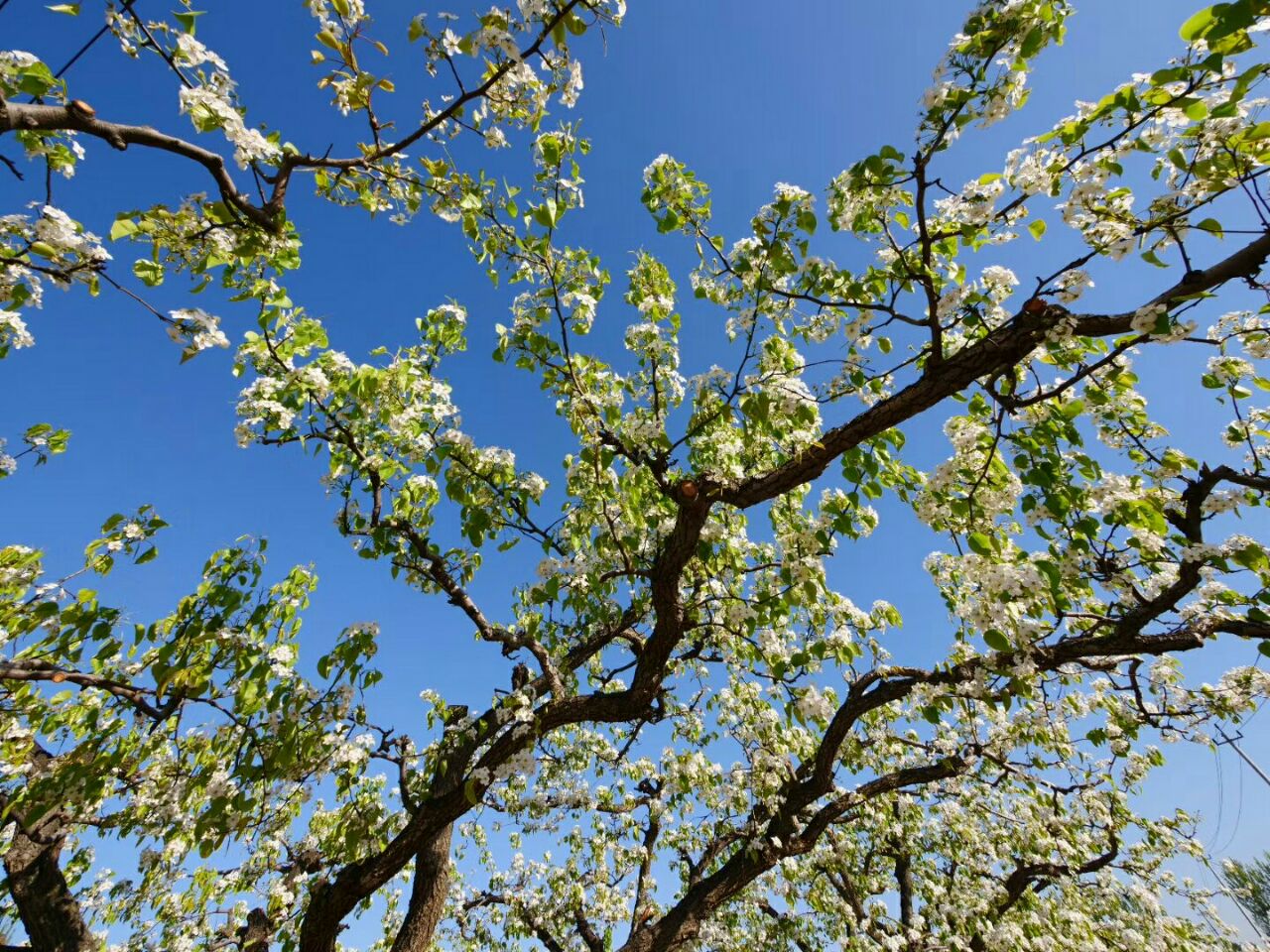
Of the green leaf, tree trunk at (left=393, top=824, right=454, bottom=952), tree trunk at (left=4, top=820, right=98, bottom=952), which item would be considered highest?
the green leaf

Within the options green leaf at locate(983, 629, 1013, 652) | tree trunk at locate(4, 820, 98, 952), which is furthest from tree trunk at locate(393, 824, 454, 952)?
green leaf at locate(983, 629, 1013, 652)

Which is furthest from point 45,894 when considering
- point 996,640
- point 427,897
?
point 996,640

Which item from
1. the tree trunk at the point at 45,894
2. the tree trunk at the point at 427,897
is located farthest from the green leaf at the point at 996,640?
the tree trunk at the point at 45,894

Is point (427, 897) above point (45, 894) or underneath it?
above

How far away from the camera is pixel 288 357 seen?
3936 millimetres

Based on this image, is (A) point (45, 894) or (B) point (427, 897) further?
(B) point (427, 897)

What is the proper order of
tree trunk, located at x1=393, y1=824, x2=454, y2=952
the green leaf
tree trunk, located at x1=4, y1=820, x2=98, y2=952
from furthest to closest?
tree trunk, located at x1=393, y1=824, x2=454, y2=952 → tree trunk, located at x1=4, y1=820, x2=98, y2=952 → the green leaf

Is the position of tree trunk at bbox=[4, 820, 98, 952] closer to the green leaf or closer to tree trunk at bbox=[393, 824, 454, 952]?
tree trunk at bbox=[393, 824, 454, 952]

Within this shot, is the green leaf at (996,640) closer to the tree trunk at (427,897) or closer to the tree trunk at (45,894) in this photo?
the tree trunk at (427,897)

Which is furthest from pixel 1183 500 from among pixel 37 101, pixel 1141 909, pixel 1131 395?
pixel 1141 909

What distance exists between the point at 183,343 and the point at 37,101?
38.4 inches

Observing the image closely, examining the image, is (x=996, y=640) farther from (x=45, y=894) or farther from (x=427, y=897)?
(x=45, y=894)

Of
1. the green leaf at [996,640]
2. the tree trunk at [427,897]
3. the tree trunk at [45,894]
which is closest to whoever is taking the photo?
the green leaf at [996,640]

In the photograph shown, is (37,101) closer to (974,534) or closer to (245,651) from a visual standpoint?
(245,651)
